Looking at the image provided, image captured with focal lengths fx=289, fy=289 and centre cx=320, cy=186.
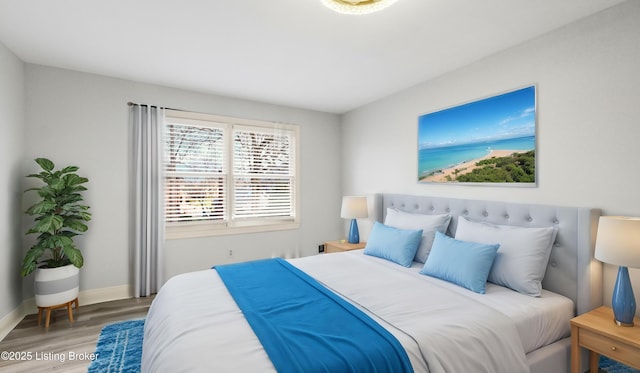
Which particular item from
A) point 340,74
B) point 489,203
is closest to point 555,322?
point 489,203

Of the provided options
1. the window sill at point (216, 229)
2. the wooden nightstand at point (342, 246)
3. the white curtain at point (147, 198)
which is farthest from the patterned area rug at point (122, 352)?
the wooden nightstand at point (342, 246)

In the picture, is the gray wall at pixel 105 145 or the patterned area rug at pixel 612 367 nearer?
the patterned area rug at pixel 612 367

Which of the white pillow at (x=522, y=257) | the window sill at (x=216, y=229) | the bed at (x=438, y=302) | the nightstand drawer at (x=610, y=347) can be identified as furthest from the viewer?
the window sill at (x=216, y=229)

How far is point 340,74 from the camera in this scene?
3.14m

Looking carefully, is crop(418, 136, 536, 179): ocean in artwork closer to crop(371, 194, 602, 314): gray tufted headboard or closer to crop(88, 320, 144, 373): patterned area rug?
crop(371, 194, 602, 314): gray tufted headboard

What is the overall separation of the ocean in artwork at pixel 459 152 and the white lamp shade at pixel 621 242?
0.86m

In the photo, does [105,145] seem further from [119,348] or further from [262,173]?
[119,348]

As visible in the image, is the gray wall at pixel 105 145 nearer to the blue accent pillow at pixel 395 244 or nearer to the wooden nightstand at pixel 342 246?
the wooden nightstand at pixel 342 246

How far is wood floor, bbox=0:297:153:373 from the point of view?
2.15 metres

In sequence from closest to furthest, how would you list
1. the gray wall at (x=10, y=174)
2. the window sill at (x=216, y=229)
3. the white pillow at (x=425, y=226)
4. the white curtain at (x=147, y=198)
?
the gray wall at (x=10, y=174) < the white pillow at (x=425, y=226) < the white curtain at (x=147, y=198) < the window sill at (x=216, y=229)

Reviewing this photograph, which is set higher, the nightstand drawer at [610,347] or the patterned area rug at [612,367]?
the nightstand drawer at [610,347]

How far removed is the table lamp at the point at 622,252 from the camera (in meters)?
1.61

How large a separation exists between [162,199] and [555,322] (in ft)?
12.7

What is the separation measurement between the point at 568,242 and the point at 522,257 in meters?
0.34
